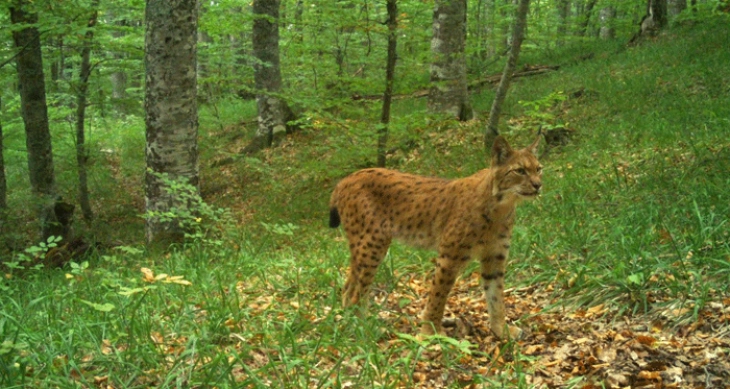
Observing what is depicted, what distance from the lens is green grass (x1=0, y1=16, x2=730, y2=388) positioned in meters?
4.26

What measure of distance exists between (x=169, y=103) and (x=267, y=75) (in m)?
8.28

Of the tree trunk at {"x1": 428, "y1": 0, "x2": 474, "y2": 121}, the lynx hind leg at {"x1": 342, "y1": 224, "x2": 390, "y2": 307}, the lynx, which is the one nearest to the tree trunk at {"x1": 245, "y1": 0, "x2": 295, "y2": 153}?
the tree trunk at {"x1": 428, "y1": 0, "x2": 474, "y2": 121}

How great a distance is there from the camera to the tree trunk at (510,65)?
1147cm

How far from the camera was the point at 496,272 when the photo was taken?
5609 mm

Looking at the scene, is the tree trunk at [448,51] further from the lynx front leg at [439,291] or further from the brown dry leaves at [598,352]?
the lynx front leg at [439,291]

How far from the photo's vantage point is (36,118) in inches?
478

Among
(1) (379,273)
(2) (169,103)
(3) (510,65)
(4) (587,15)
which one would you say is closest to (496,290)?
(1) (379,273)

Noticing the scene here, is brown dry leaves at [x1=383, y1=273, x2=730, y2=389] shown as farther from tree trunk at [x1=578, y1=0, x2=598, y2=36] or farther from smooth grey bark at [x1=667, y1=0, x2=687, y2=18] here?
tree trunk at [x1=578, y1=0, x2=598, y2=36]

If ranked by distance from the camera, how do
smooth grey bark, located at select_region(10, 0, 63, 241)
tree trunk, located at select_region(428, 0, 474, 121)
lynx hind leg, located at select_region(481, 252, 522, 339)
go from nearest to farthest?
lynx hind leg, located at select_region(481, 252, 522, 339) → smooth grey bark, located at select_region(10, 0, 63, 241) → tree trunk, located at select_region(428, 0, 474, 121)

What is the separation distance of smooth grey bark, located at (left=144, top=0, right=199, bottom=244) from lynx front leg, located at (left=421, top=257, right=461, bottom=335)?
485cm

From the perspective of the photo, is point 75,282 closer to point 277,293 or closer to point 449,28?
point 277,293

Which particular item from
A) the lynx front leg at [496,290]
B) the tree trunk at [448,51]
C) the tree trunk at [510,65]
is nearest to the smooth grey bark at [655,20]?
the tree trunk at [448,51]

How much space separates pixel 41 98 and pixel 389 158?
7201mm

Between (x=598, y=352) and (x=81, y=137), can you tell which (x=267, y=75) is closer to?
(x=81, y=137)
